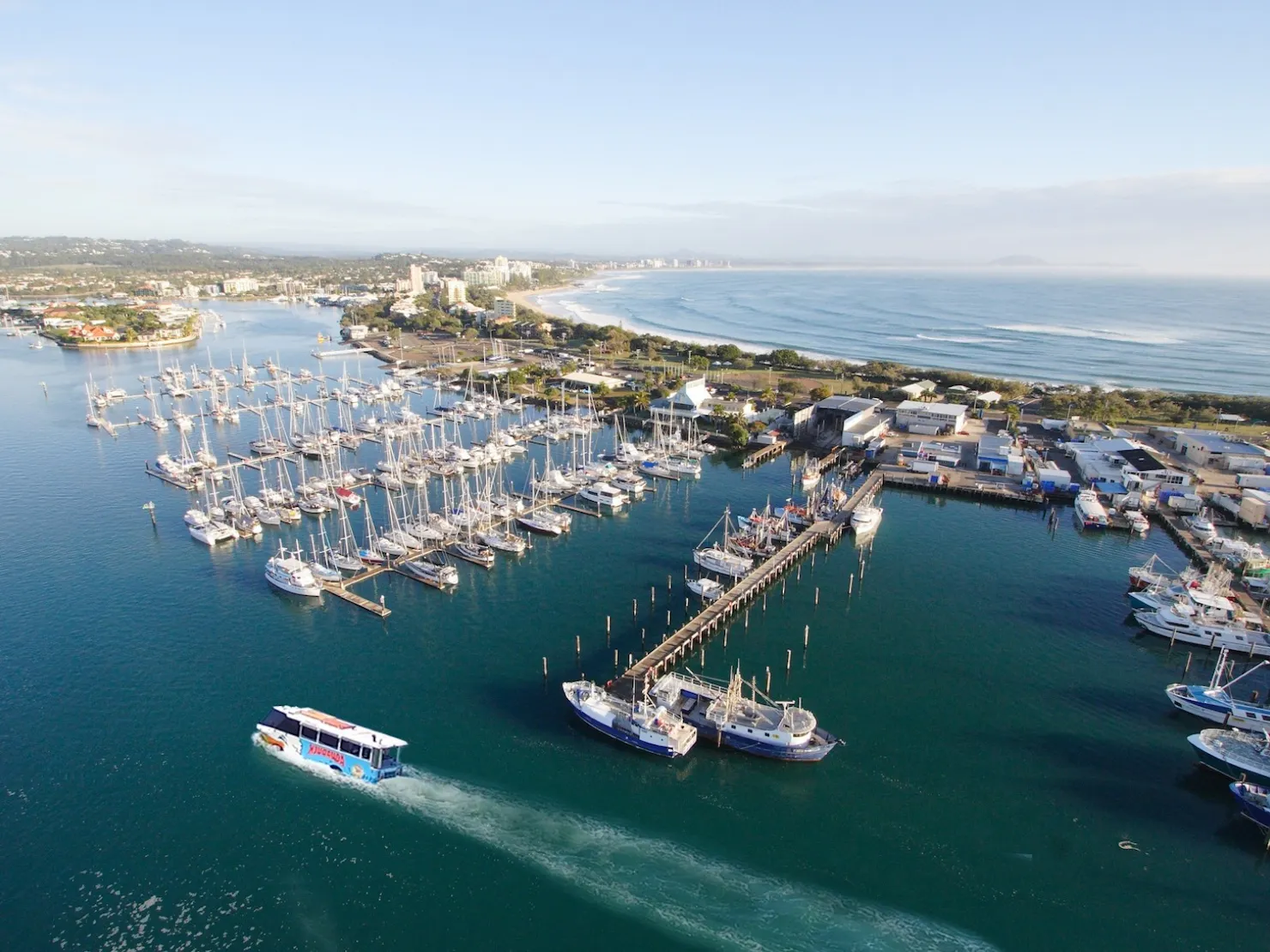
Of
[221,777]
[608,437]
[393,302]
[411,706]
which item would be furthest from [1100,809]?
[393,302]

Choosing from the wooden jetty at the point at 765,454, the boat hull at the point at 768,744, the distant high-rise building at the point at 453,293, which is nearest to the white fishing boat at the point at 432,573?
the boat hull at the point at 768,744

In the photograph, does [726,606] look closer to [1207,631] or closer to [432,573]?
[432,573]

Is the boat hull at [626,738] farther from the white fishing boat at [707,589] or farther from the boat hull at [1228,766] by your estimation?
the boat hull at [1228,766]

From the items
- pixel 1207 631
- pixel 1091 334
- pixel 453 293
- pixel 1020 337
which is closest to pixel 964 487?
pixel 1207 631

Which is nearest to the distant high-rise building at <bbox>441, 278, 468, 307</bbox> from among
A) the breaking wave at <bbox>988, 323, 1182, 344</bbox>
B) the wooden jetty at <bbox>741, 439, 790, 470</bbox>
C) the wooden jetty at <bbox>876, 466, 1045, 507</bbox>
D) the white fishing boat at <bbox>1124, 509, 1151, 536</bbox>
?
the wooden jetty at <bbox>741, 439, 790, 470</bbox>

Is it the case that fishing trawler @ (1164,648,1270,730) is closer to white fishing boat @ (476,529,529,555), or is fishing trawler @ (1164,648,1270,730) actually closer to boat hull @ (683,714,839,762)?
boat hull @ (683,714,839,762)

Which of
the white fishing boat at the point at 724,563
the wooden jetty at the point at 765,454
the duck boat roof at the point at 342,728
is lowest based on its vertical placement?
the duck boat roof at the point at 342,728
